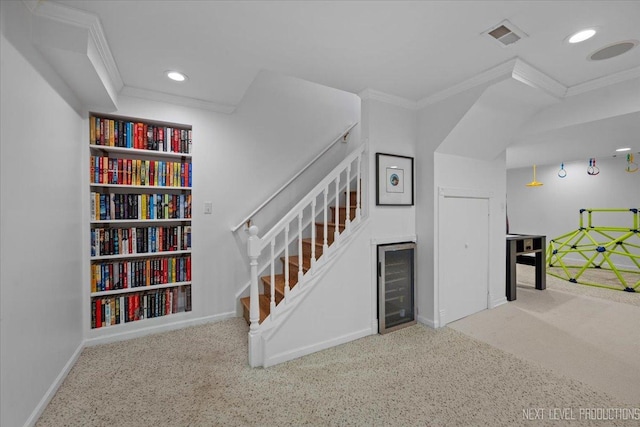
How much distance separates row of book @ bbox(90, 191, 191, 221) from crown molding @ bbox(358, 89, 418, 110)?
198 cm

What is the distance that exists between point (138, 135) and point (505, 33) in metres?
2.98

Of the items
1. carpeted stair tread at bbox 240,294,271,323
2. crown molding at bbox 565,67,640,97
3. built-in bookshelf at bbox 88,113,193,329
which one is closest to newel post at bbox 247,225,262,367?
carpeted stair tread at bbox 240,294,271,323

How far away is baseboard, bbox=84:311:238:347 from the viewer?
238cm

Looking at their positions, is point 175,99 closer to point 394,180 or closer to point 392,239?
point 394,180

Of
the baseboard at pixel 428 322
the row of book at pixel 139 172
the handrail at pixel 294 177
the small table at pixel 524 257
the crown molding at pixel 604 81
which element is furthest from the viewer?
the small table at pixel 524 257

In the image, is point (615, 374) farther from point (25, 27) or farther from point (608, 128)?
point (25, 27)

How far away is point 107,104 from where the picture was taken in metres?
2.29

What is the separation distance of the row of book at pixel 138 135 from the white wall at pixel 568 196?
23.5 feet

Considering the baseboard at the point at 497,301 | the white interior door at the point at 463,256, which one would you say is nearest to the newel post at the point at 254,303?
the white interior door at the point at 463,256

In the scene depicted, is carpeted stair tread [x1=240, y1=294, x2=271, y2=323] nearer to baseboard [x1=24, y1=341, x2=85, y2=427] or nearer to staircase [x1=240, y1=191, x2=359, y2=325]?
staircase [x1=240, y1=191, x2=359, y2=325]

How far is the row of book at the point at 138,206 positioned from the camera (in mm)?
2361

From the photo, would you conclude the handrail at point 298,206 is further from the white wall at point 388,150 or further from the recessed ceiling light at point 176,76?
the recessed ceiling light at point 176,76

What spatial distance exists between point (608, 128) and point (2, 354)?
4.94m

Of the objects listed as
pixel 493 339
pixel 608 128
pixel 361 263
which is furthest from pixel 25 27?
pixel 608 128
